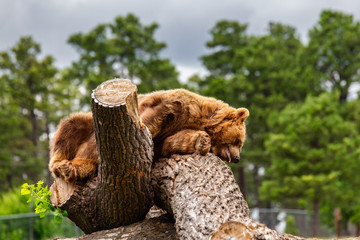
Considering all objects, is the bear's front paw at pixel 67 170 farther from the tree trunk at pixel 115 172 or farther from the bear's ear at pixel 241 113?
the bear's ear at pixel 241 113

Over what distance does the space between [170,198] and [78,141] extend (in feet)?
3.89

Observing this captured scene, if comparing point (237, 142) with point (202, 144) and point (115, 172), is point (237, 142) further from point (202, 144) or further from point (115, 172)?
point (115, 172)

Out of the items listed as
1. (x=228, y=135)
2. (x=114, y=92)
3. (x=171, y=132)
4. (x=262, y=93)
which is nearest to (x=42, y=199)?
(x=171, y=132)

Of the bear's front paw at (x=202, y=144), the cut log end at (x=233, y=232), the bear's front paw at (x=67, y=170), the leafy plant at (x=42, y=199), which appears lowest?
the cut log end at (x=233, y=232)

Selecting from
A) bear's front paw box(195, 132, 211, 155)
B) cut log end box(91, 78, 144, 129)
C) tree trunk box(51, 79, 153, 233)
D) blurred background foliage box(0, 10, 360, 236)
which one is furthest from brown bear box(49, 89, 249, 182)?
blurred background foliage box(0, 10, 360, 236)

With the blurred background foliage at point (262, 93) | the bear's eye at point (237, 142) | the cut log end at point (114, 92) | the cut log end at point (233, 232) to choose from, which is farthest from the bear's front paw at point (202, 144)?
the blurred background foliage at point (262, 93)

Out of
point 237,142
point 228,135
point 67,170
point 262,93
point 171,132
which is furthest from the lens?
point 262,93

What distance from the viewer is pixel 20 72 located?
26.8 metres

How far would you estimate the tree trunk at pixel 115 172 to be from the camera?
315 centimetres

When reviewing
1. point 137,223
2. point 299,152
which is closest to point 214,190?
point 137,223

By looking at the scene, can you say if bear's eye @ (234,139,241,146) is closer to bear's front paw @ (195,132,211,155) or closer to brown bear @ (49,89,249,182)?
brown bear @ (49,89,249,182)

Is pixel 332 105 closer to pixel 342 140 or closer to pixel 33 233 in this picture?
pixel 342 140

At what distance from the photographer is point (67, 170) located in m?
3.74

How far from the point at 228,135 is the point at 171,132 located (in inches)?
22.4
